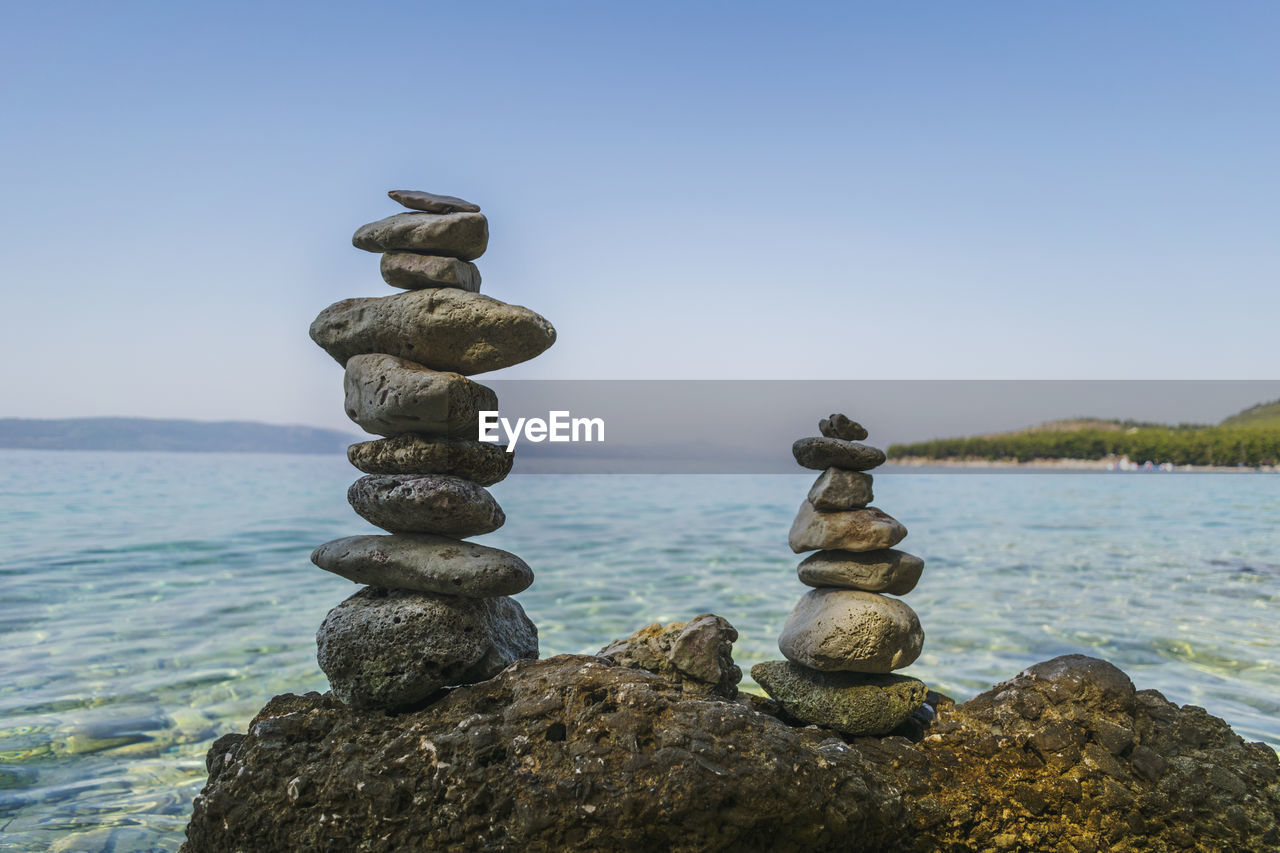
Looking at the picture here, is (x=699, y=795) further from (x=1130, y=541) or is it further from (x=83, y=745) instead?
(x=1130, y=541)

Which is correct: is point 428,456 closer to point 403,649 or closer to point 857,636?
point 403,649

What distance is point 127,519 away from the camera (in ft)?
85.2

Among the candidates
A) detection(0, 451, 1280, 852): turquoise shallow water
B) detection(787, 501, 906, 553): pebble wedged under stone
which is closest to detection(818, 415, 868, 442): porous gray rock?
detection(787, 501, 906, 553): pebble wedged under stone

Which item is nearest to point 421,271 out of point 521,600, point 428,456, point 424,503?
point 428,456

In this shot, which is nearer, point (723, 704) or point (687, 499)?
point (723, 704)

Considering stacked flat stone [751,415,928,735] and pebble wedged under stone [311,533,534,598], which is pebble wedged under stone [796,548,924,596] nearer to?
stacked flat stone [751,415,928,735]

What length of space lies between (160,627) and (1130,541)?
2407cm

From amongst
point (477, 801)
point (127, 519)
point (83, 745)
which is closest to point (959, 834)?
point (477, 801)

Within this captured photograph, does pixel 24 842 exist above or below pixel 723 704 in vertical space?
below

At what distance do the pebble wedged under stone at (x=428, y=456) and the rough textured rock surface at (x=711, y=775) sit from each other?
1386mm

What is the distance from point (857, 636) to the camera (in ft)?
17.9

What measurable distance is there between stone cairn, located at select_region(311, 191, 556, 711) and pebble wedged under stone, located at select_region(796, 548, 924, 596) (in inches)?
85.7

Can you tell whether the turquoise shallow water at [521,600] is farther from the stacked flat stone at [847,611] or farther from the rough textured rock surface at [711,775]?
the stacked flat stone at [847,611]

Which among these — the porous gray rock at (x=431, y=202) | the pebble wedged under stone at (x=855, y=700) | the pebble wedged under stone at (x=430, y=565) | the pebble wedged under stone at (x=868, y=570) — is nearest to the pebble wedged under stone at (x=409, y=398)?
the pebble wedged under stone at (x=430, y=565)
